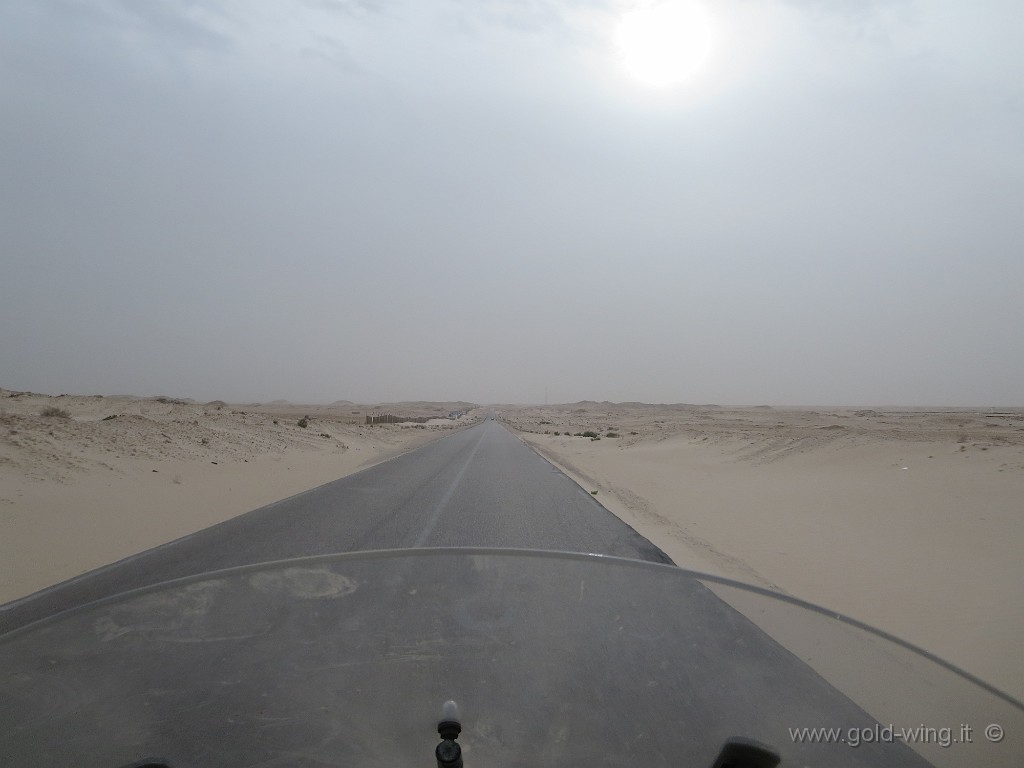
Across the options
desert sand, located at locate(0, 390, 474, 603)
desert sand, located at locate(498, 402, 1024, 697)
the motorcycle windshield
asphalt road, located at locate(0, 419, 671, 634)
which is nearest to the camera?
the motorcycle windshield

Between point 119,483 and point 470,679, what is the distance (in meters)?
15.2

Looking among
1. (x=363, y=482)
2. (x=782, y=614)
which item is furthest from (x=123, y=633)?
(x=363, y=482)

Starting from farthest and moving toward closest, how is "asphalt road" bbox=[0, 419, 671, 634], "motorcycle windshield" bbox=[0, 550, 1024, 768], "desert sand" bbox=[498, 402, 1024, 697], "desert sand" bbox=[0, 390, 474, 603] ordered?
"desert sand" bbox=[0, 390, 474, 603]
"asphalt road" bbox=[0, 419, 671, 634]
"desert sand" bbox=[498, 402, 1024, 697]
"motorcycle windshield" bbox=[0, 550, 1024, 768]

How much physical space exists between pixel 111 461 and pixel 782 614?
1846cm

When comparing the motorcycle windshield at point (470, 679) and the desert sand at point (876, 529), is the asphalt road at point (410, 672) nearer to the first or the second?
the motorcycle windshield at point (470, 679)

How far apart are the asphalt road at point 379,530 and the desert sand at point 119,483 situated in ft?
2.30

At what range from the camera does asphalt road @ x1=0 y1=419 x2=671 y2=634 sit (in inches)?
266

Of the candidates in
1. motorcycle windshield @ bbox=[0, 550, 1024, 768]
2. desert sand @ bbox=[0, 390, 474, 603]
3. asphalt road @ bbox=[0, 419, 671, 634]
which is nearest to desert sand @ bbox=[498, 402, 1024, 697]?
asphalt road @ bbox=[0, 419, 671, 634]

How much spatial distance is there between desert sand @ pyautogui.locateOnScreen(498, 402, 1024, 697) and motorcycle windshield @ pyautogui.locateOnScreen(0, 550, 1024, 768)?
3078 mm

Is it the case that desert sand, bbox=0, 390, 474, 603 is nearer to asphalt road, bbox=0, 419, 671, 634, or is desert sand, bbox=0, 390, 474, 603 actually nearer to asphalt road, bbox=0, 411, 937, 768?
asphalt road, bbox=0, 419, 671, 634

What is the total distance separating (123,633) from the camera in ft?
8.95

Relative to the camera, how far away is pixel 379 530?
927 cm

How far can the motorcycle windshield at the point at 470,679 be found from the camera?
2.08m

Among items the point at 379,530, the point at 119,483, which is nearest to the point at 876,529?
the point at 379,530
